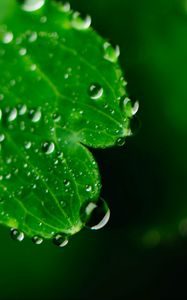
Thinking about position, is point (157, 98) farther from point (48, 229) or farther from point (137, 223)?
point (48, 229)

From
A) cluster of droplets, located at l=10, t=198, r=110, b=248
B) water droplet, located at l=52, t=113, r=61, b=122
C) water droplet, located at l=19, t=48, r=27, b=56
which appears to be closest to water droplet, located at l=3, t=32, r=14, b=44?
water droplet, located at l=19, t=48, r=27, b=56

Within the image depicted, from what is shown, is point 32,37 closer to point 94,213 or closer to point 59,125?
point 59,125

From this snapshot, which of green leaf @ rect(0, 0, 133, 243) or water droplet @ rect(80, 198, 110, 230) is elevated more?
green leaf @ rect(0, 0, 133, 243)

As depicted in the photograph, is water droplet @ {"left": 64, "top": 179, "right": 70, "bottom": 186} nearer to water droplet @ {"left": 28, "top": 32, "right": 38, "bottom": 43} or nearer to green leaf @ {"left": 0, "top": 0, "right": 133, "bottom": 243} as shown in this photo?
green leaf @ {"left": 0, "top": 0, "right": 133, "bottom": 243}

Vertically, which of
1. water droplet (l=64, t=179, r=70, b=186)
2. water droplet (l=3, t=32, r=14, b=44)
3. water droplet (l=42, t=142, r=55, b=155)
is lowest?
water droplet (l=64, t=179, r=70, b=186)

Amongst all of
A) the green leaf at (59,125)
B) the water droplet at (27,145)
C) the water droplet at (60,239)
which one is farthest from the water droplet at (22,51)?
Answer: the water droplet at (60,239)

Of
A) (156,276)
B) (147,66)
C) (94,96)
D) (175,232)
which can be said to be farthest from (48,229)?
(156,276)

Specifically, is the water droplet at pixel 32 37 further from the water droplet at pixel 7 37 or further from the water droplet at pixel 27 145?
the water droplet at pixel 27 145
